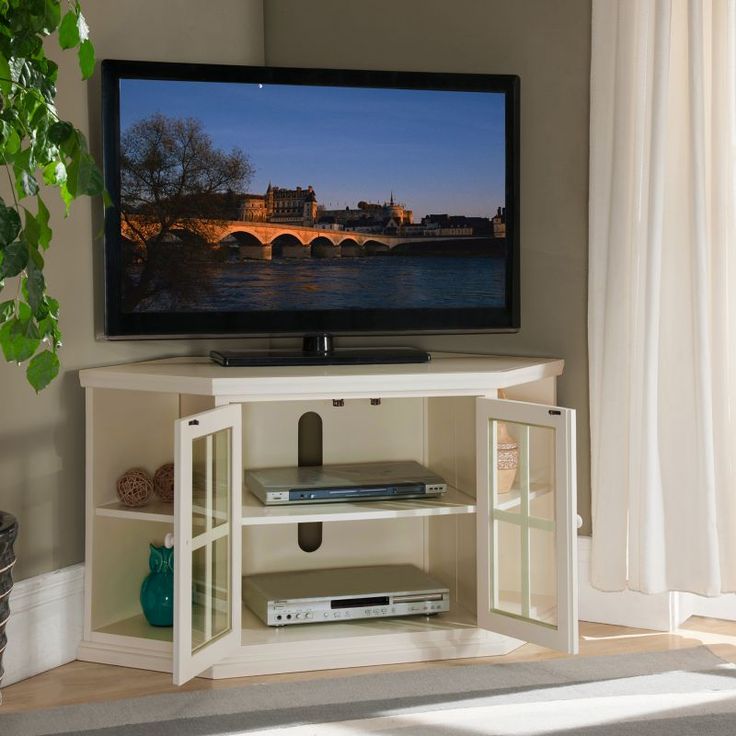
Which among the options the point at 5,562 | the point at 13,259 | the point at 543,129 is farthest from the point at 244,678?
the point at 543,129

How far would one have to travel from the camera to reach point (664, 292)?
253 centimetres

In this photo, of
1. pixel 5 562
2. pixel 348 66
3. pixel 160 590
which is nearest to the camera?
pixel 5 562

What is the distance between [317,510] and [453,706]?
1.81 ft

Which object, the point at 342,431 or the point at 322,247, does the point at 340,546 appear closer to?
the point at 342,431

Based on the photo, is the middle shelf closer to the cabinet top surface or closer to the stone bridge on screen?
the cabinet top surface

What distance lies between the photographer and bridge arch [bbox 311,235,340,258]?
8.59 feet

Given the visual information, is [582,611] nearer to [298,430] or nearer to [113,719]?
[298,430]

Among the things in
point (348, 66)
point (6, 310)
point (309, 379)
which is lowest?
point (309, 379)

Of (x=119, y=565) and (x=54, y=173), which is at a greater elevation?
(x=54, y=173)

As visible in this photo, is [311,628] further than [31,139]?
Yes

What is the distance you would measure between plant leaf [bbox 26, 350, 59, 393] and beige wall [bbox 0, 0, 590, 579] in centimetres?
56

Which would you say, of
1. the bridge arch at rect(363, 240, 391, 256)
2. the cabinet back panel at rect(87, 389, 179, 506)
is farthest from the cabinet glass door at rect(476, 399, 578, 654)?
the cabinet back panel at rect(87, 389, 179, 506)

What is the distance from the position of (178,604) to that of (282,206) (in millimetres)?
1093

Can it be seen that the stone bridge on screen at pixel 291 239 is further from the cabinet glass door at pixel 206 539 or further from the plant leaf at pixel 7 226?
the plant leaf at pixel 7 226
